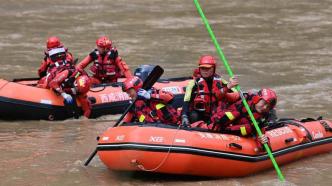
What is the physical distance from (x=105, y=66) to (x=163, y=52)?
4847mm

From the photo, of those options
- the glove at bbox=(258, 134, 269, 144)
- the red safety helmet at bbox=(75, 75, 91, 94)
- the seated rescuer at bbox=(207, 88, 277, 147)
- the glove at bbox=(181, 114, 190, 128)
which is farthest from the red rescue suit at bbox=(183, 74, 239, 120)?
the red safety helmet at bbox=(75, 75, 91, 94)

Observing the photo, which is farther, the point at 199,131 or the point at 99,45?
the point at 99,45

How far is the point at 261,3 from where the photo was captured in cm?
2264

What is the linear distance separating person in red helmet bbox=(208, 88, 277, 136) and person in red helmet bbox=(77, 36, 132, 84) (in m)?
3.35

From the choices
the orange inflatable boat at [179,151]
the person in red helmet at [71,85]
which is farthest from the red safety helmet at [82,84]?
the orange inflatable boat at [179,151]

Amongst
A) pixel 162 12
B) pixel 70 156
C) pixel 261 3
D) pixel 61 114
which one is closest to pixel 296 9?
pixel 261 3

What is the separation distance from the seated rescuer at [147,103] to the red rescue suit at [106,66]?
119 inches

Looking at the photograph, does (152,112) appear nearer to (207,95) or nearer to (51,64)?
(207,95)

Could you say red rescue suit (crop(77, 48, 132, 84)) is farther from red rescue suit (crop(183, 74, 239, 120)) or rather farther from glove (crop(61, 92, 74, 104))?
red rescue suit (crop(183, 74, 239, 120))

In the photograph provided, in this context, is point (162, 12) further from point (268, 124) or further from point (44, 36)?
point (268, 124)

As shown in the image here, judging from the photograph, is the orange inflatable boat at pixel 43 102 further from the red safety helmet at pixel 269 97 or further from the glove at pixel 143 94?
the red safety helmet at pixel 269 97

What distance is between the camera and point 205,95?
7.83 metres

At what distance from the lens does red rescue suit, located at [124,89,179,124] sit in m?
7.33

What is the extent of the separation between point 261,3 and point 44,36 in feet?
26.4
